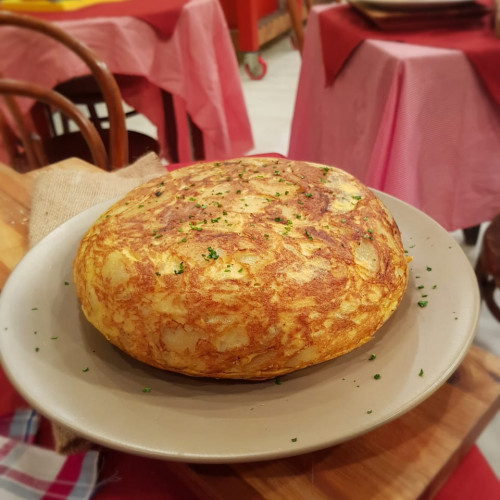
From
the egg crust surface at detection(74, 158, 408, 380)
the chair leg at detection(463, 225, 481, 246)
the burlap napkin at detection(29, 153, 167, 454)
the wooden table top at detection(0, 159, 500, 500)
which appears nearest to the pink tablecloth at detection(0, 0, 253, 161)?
the burlap napkin at detection(29, 153, 167, 454)

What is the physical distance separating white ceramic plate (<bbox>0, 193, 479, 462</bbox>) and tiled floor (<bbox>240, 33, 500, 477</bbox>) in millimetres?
1252

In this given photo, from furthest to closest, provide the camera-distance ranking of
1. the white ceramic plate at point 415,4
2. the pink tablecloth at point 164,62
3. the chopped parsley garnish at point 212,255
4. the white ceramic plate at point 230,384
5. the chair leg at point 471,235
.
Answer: the chair leg at point 471,235
the pink tablecloth at point 164,62
the white ceramic plate at point 415,4
the chopped parsley garnish at point 212,255
the white ceramic plate at point 230,384

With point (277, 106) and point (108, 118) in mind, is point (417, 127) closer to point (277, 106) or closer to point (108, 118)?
point (108, 118)

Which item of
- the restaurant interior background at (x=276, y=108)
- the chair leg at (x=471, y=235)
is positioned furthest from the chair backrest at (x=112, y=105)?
the chair leg at (x=471, y=235)

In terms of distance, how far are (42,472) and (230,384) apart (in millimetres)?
323

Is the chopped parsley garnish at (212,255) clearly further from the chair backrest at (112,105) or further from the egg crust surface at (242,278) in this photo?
the chair backrest at (112,105)

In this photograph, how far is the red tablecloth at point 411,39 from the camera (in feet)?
4.97

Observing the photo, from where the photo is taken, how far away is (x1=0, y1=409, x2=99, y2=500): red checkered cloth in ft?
2.32

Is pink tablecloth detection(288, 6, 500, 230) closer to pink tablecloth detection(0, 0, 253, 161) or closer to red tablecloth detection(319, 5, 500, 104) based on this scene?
red tablecloth detection(319, 5, 500, 104)

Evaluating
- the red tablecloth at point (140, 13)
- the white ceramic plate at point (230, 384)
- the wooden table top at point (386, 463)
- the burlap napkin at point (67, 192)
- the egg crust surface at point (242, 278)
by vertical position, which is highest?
the red tablecloth at point (140, 13)

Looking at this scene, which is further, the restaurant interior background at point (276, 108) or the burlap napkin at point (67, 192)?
the restaurant interior background at point (276, 108)

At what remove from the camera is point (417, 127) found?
1.61 m

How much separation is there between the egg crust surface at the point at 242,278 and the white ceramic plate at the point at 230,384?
0.03 m

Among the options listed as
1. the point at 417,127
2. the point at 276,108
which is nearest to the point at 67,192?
the point at 417,127
